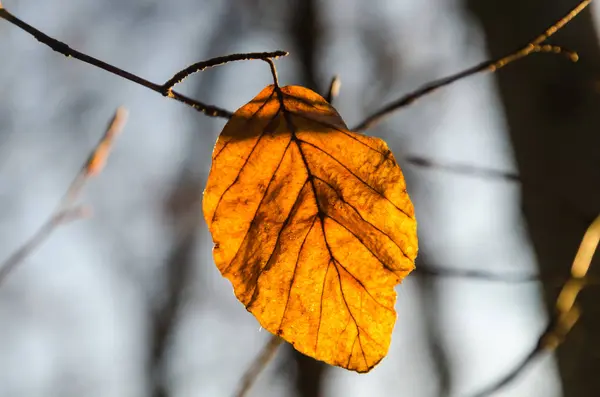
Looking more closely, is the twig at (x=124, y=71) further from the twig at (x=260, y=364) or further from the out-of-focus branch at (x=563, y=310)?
the out-of-focus branch at (x=563, y=310)

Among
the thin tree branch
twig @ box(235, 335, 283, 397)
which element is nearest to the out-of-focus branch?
twig @ box(235, 335, 283, 397)

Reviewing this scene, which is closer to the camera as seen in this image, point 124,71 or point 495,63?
point 124,71

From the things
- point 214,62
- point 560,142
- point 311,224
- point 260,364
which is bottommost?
point 560,142

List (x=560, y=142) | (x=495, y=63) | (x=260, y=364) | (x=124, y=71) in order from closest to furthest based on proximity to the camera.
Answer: (x=124, y=71), (x=495, y=63), (x=260, y=364), (x=560, y=142)

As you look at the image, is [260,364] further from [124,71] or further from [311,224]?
[124,71]

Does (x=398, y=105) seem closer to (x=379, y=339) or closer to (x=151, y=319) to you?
(x=379, y=339)

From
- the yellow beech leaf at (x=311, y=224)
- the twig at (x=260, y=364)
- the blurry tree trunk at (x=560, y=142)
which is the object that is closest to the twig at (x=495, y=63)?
the yellow beech leaf at (x=311, y=224)

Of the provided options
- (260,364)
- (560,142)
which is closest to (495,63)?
(260,364)

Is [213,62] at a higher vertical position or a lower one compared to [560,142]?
higher
